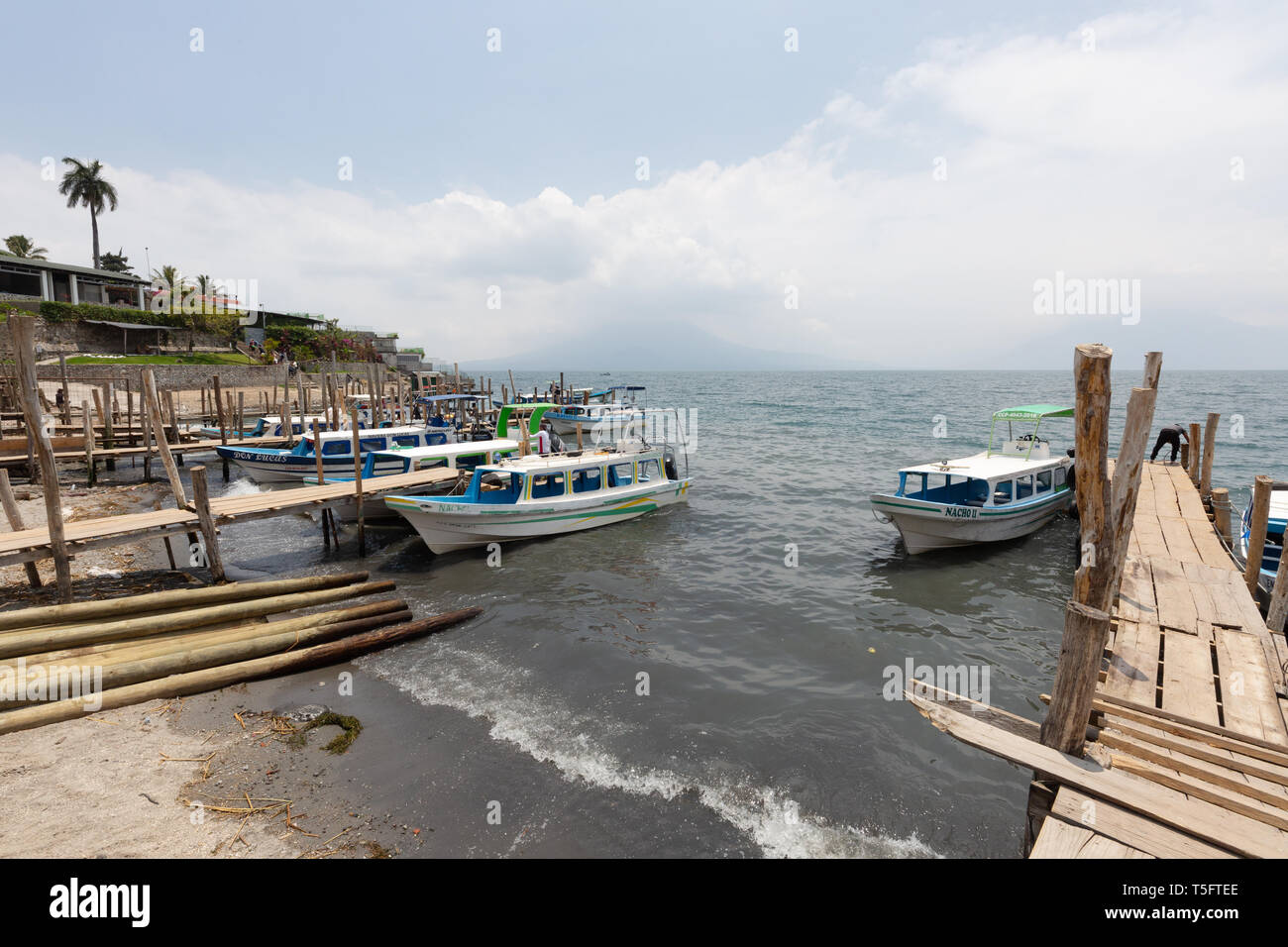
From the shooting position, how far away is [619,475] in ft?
70.2

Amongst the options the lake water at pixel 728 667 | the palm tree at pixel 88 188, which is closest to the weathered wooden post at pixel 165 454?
the lake water at pixel 728 667

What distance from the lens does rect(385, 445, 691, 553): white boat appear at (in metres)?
17.0

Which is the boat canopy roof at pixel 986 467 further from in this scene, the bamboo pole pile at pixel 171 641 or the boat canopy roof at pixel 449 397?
the boat canopy roof at pixel 449 397

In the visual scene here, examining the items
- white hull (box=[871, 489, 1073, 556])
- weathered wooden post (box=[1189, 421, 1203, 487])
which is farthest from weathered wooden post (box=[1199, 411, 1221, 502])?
white hull (box=[871, 489, 1073, 556])

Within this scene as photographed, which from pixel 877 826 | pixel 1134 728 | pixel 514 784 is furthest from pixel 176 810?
pixel 1134 728

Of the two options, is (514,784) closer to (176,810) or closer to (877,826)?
(176,810)

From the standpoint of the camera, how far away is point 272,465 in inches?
998

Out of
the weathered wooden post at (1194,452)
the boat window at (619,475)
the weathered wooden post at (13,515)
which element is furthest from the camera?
the boat window at (619,475)

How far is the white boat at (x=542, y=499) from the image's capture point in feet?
55.7

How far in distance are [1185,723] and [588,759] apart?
22.7 ft

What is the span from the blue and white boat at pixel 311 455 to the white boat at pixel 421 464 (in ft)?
1.39

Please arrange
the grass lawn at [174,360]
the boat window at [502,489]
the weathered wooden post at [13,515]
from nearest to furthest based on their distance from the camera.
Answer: the weathered wooden post at [13,515], the boat window at [502,489], the grass lawn at [174,360]

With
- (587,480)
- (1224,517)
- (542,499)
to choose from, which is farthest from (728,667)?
(1224,517)

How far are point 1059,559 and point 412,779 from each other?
17919 millimetres
